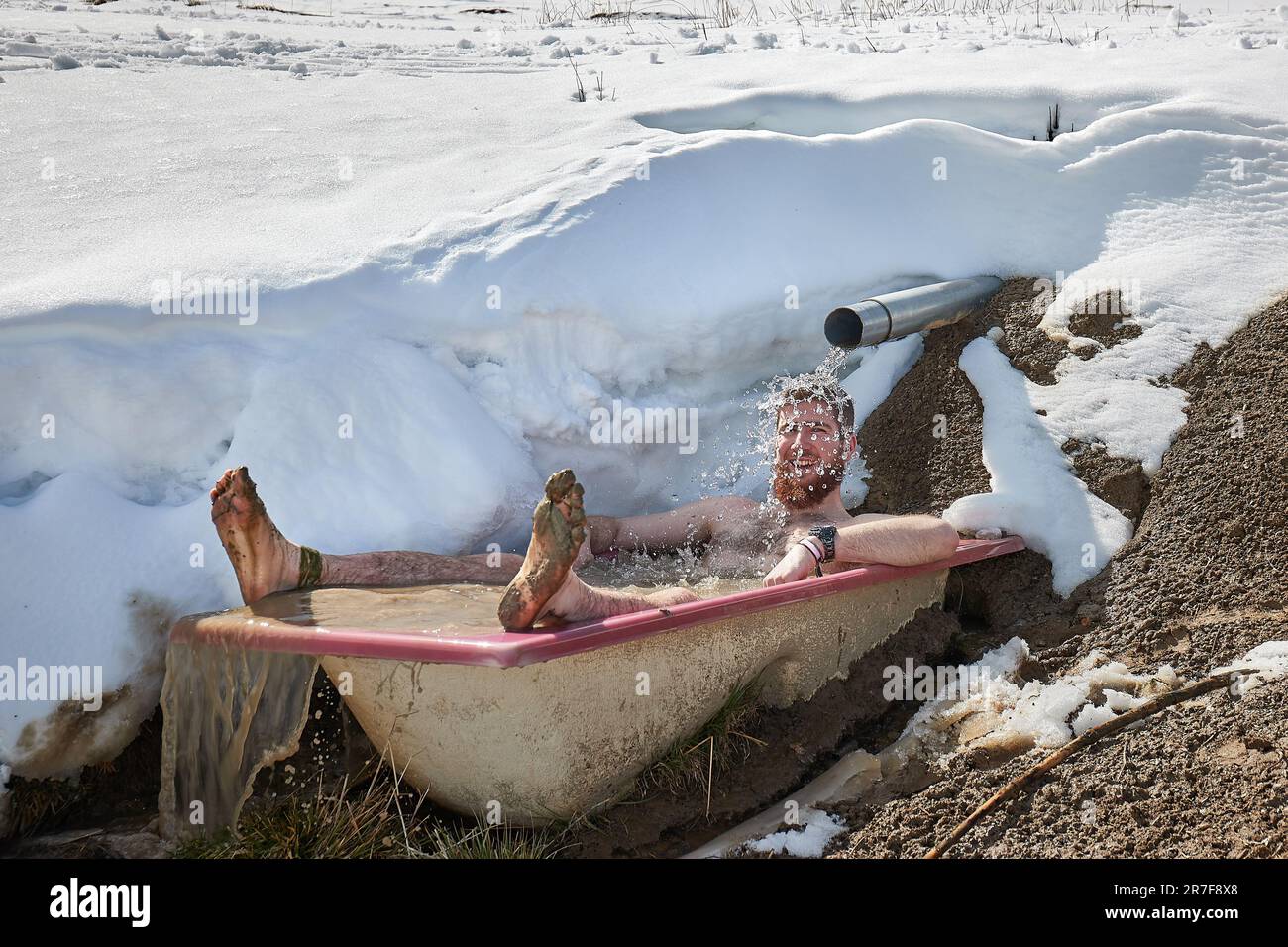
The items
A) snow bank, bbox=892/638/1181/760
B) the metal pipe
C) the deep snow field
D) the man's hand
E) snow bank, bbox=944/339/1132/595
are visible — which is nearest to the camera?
snow bank, bbox=892/638/1181/760

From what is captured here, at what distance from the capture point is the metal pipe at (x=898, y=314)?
471 cm

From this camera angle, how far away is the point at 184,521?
12.5 ft

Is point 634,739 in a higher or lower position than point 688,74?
lower

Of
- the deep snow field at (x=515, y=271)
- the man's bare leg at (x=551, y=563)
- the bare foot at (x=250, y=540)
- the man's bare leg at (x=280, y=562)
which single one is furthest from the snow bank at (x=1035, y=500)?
the bare foot at (x=250, y=540)

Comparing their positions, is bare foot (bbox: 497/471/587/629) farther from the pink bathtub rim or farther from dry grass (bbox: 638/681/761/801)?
dry grass (bbox: 638/681/761/801)

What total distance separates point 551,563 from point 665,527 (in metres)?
1.72

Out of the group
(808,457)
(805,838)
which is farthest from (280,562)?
(808,457)

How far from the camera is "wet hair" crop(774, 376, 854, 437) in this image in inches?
181

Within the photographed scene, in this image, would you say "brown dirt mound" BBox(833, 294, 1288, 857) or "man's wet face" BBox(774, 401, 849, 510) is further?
"man's wet face" BBox(774, 401, 849, 510)

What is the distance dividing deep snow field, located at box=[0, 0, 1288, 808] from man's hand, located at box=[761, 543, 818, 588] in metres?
0.89

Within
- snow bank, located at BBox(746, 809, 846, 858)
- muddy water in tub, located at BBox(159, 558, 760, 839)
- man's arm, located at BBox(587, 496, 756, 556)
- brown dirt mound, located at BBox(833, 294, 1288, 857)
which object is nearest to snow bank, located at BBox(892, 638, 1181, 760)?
brown dirt mound, located at BBox(833, 294, 1288, 857)

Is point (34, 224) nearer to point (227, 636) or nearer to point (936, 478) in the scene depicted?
point (227, 636)
